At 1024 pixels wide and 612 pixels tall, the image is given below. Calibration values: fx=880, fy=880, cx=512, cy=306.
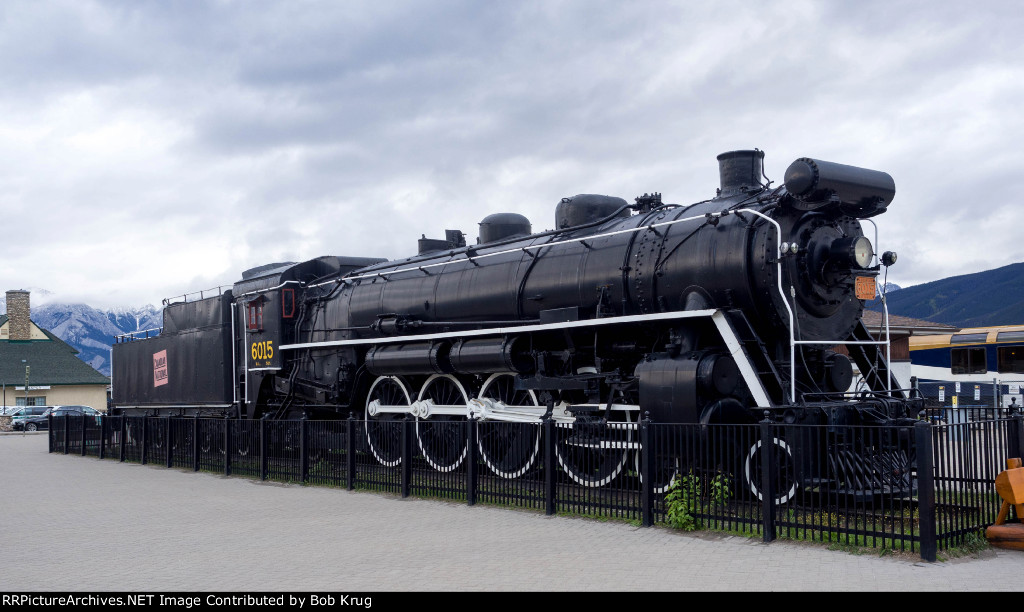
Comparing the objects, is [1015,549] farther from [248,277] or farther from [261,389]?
[248,277]

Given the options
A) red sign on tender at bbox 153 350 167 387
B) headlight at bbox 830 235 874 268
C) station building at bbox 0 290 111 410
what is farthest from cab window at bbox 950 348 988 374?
station building at bbox 0 290 111 410

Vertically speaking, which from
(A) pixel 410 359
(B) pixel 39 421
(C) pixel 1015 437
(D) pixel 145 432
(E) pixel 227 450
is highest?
(A) pixel 410 359

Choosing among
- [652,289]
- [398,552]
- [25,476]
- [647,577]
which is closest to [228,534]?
[398,552]

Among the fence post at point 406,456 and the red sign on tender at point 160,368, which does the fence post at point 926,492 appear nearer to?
the fence post at point 406,456

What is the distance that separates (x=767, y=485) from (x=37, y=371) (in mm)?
53478

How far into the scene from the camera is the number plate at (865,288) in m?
10.6

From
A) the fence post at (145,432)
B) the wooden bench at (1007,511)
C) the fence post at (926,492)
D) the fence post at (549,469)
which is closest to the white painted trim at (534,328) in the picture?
the fence post at (549,469)

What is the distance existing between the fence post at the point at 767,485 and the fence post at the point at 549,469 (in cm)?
269

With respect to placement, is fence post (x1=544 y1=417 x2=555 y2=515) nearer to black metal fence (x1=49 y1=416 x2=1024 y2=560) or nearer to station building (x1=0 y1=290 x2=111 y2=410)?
→ black metal fence (x1=49 y1=416 x2=1024 y2=560)

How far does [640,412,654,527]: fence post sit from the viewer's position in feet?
30.6

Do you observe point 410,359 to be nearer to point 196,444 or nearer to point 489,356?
point 489,356

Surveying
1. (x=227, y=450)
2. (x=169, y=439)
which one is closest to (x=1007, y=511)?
(x=227, y=450)

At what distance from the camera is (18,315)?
53375 mm

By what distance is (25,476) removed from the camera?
17578 mm
